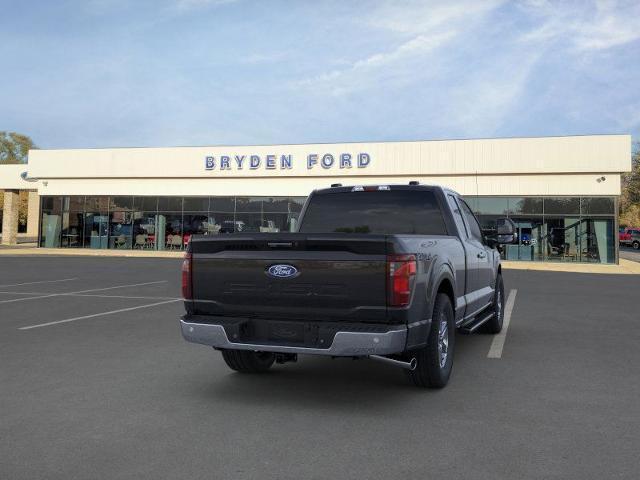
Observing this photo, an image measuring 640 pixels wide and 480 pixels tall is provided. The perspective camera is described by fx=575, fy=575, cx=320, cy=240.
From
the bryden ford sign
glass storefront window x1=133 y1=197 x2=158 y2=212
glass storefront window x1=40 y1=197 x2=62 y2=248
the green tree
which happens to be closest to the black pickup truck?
the bryden ford sign

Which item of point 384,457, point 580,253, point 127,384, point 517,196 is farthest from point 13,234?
point 384,457

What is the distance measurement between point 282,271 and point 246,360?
Result: 148 cm

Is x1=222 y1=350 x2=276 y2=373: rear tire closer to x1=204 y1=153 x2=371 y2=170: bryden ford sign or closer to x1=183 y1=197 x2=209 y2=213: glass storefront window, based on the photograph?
x1=204 y1=153 x2=371 y2=170: bryden ford sign

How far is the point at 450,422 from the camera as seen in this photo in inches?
169

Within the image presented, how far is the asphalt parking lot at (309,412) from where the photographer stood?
11.5 ft

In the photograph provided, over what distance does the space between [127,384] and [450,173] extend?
27501 millimetres

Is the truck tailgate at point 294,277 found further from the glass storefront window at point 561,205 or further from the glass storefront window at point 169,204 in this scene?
the glass storefront window at point 169,204

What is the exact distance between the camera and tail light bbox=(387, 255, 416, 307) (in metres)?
4.37

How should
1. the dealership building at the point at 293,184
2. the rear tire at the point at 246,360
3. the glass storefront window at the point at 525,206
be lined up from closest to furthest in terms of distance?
1. the rear tire at the point at 246,360
2. the dealership building at the point at 293,184
3. the glass storefront window at the point at 525,206

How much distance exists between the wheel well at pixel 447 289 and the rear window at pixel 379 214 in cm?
94

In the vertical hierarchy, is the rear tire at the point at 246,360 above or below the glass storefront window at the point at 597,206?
below

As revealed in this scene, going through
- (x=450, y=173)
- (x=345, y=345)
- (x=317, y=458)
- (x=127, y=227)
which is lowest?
(x=317, y=458)

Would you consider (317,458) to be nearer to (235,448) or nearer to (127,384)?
(235,448)

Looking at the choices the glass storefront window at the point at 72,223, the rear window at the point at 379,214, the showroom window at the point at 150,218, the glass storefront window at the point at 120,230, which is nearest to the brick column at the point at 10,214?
the showroom window at the point at 150,218
